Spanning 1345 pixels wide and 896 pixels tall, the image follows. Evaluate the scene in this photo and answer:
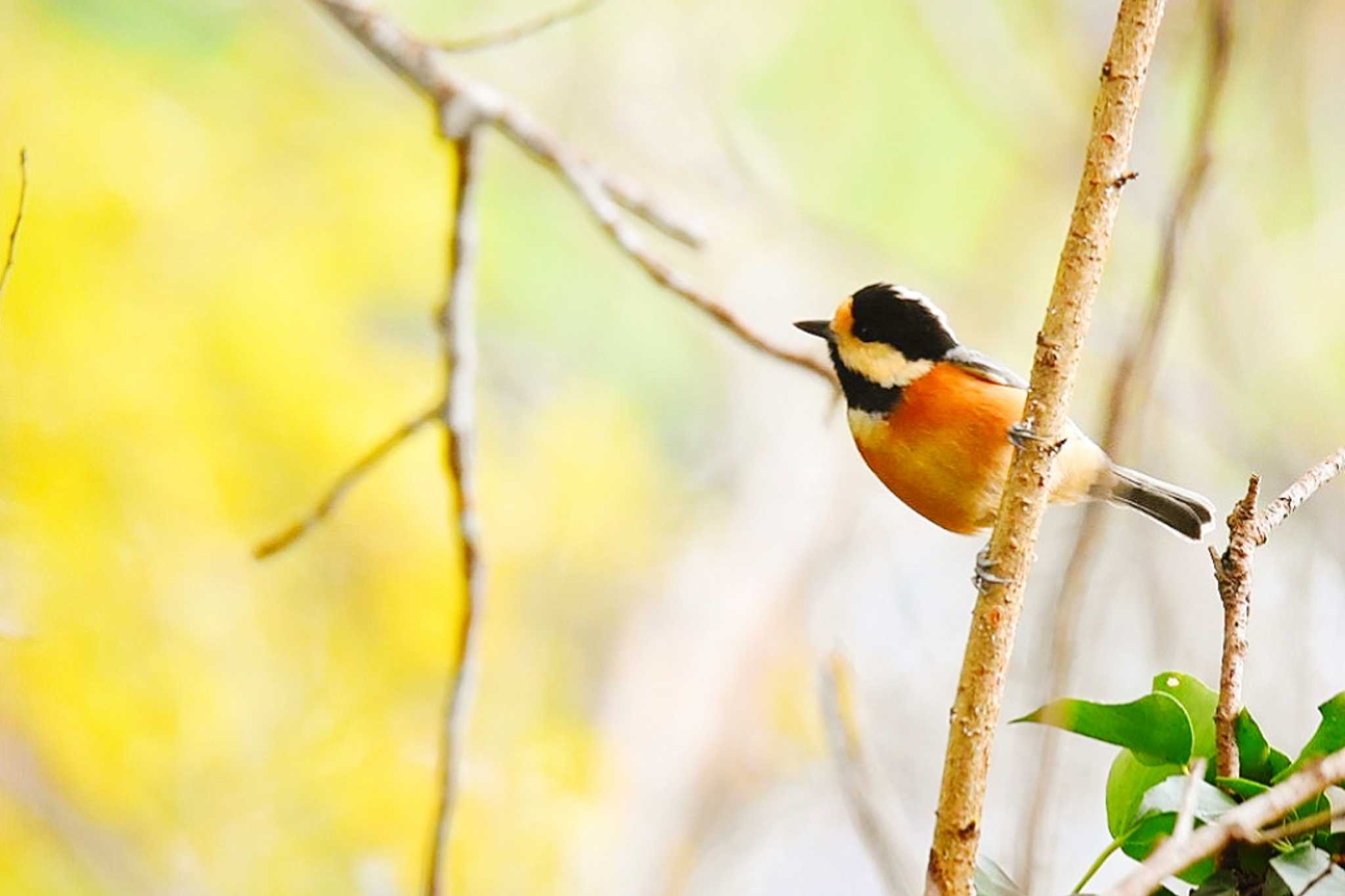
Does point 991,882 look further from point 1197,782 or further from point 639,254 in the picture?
point 639,254

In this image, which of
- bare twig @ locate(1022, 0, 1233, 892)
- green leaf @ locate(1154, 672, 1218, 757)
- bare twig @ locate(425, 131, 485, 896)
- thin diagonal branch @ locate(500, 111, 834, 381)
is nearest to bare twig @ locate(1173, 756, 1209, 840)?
green leaf @ locate(1154, 672, 1218, 757)

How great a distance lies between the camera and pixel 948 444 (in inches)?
40.1

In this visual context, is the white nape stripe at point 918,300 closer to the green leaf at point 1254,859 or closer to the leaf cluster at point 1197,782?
the leaf cluster at point 1197,782

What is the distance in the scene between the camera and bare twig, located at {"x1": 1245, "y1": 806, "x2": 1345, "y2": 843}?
0.57 meters

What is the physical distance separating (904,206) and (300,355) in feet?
2.88

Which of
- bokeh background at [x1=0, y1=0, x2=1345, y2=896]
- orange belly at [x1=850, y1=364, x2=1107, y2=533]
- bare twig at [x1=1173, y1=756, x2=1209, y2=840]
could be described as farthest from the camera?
bokeh background at [x1=0, y1=0, x2=1345, y2=896]

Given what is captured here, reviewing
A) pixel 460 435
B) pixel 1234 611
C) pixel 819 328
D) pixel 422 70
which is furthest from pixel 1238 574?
pixel 422 70

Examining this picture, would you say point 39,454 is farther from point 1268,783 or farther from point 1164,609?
point 1164,609

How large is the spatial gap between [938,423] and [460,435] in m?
0.45

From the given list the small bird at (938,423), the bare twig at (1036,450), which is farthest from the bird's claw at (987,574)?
the small bird at (938,423)

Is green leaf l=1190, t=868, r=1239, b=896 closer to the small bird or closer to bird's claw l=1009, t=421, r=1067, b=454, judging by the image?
bird's claw l=1009, t=421, r=1067, b=454

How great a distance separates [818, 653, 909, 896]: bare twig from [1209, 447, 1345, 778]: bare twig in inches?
18.0

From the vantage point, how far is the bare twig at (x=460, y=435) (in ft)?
3.91

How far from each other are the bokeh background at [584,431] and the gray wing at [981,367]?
1.38 ft
